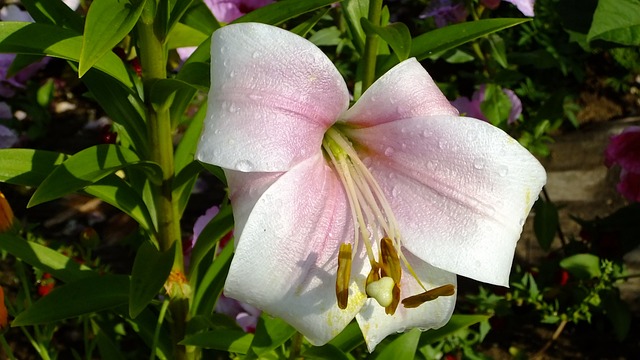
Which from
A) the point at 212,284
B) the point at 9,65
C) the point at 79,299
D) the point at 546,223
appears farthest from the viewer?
the point at 546,223

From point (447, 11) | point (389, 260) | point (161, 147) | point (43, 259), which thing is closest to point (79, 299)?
point (43, 259)

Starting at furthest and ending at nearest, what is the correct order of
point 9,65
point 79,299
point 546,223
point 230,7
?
1. point 546,223
2. point 9,65
3. point 230,7
4. point 79,299

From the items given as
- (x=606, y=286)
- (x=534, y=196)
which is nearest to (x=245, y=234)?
(x=534, y=196)

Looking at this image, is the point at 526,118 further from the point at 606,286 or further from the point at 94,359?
the point at 94,359

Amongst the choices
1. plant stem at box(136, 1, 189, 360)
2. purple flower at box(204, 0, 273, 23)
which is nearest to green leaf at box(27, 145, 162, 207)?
plant stem at box(136, 1, 189, 360)

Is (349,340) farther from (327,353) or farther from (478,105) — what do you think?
(478,105)

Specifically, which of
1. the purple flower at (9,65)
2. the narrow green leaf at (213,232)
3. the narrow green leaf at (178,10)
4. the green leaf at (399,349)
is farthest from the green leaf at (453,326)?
the purple flower at (9,65)

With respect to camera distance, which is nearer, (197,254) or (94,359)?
(197,254)
